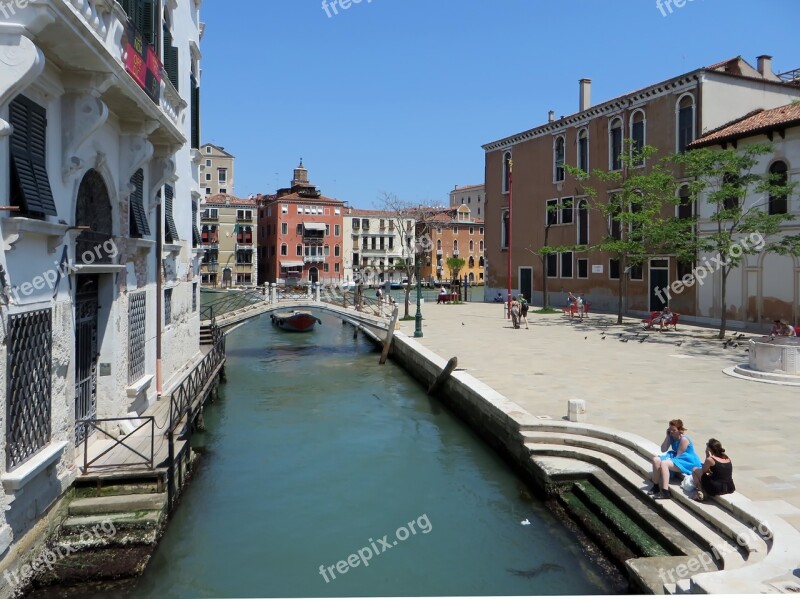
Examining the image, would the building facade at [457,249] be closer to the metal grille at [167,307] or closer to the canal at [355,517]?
the canal at [355,517]

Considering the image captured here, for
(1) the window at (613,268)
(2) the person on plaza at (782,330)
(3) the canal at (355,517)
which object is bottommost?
(3) the canal at (355,517)

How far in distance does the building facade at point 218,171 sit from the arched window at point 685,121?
2229 inches

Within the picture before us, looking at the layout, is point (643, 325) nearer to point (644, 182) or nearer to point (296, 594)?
point (644, 182)

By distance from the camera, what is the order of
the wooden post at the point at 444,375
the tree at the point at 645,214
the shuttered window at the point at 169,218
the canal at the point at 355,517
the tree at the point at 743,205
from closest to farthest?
the canal at the point at 355,517 < the shuttered window at the point at 169,218 < the wooden post at the point at 444,375 < the tree at the point at 743,205 < the tree at the point at 645,214

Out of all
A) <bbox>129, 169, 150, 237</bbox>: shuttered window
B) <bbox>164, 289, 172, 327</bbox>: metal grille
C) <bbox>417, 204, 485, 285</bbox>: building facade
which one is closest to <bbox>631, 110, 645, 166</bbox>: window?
<bbox>164, 289, 172, 327</bbox>: metal grille

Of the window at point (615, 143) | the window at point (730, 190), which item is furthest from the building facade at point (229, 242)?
the window at point (730, 190)

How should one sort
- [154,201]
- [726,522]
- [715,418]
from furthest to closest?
[154,201]
[715,418]
[726,522]

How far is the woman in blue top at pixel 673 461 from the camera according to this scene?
7227 millimetres

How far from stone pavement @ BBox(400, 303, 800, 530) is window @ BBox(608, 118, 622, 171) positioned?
378 inches

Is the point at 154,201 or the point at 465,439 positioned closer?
the point at 154,201

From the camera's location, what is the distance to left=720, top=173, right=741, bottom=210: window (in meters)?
20.0

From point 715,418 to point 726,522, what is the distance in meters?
4.42

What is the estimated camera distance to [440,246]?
76312 mm

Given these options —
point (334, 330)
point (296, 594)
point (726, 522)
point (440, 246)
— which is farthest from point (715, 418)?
point (440, 246)
